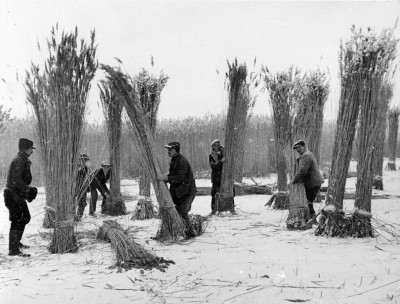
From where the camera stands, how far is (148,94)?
245 inches

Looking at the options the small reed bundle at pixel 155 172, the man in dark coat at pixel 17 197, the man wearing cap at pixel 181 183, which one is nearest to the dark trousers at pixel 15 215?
the man in dark coat at pixel 17 197

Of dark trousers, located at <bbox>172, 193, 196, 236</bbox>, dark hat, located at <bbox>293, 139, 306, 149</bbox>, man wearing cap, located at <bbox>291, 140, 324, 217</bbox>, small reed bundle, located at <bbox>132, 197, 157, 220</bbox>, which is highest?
dark hat, located at <bbox>293, 139, 306, 149</bbox>

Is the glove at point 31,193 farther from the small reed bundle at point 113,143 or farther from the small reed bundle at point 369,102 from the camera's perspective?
the small reed bundle at point 369,102

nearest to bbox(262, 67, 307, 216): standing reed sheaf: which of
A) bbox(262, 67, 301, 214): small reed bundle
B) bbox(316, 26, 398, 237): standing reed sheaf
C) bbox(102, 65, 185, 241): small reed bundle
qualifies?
bbox(262, 67, 301, 214): small reed bundle

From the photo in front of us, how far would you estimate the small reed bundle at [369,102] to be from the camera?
405 cm

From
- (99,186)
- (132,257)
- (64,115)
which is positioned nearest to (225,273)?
(132,257)

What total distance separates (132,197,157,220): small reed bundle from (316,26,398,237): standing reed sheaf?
2825 mm

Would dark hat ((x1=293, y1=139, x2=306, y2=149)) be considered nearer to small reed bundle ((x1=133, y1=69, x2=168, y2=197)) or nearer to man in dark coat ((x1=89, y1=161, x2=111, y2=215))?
small reed bundle ((x1=133, y1=69, x2=168, y2=197))

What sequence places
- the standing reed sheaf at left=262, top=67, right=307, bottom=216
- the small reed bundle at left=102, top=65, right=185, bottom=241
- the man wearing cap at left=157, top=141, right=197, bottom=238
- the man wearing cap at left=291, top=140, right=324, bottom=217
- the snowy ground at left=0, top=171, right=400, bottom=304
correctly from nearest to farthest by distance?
1. the snowy ground at left=0, top=171, right=400, bottom=304
2. the small reed bundle at left=102, top=65, right=185, bottom=241
3. the man wearing cap at left=157, top=141, right=197, bottom=238
4. the man wearing cap at left=291, top=140, right=324, bottom=217
5. the standing reed sheaf at left=262, top=67, right=307, bottom=216

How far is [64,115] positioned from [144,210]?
2.71 m

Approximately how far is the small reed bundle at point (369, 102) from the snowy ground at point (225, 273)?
0.50m

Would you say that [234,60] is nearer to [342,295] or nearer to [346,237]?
[346,237]

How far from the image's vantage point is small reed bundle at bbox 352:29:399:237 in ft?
13.3

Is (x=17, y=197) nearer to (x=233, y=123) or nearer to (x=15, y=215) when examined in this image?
(x=15, y=215)
